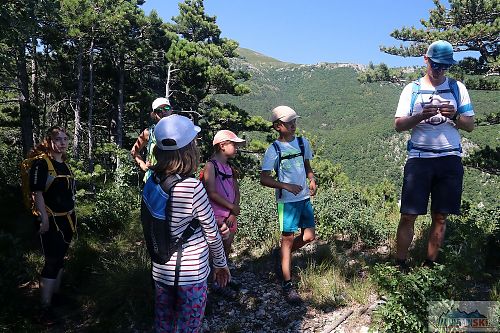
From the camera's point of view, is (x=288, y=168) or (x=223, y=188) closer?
(x=223, y=188)

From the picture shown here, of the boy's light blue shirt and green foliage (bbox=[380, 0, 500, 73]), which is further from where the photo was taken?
green foliage (bbox=[380, 0, 500, 73])

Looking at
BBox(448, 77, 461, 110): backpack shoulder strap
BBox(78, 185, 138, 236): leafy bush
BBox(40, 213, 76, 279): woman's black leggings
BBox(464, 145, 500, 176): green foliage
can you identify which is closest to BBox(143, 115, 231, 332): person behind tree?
BBox(40, 213, 76, 279): woman's black leggings

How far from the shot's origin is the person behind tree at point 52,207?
11.1 feet

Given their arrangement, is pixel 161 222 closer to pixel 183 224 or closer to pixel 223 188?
pixel 183 224

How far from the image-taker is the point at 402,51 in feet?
56.1

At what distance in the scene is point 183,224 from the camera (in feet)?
6.81

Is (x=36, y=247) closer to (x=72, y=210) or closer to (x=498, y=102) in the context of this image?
(x=72, y=210)

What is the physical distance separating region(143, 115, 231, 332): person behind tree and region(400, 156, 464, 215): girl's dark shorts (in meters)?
1.87

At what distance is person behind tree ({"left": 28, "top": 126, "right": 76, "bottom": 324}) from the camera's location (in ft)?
11.1

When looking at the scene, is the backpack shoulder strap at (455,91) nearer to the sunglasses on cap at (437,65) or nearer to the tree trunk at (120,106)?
the sunglasses on cap at (437,65)

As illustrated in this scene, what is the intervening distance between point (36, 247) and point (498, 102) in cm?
16875

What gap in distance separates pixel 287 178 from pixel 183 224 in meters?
1.57

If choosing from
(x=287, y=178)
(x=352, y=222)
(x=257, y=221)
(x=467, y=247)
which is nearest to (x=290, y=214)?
(x=287, y=178)

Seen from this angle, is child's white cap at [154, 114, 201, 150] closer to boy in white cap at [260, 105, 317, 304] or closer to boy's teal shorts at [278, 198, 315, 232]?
boy in white cap at [260, 105, 317, 304]
